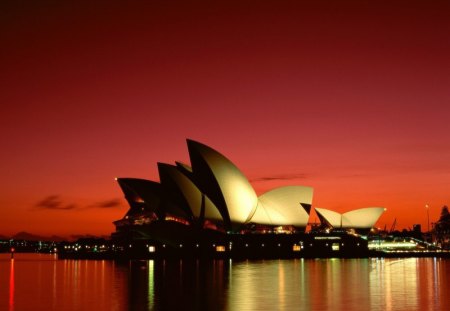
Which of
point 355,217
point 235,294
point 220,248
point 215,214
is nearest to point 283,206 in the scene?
point 220,248

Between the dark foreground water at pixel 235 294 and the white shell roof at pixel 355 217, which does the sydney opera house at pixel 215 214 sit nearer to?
the white shell roof at pixel 355 217

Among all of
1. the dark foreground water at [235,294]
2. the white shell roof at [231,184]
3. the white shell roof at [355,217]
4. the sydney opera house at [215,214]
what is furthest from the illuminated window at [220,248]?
the dark foreground water at [235,294]

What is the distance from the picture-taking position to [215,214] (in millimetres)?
77938

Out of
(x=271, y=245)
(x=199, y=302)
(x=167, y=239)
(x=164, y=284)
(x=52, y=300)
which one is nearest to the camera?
(x=199, y=302)

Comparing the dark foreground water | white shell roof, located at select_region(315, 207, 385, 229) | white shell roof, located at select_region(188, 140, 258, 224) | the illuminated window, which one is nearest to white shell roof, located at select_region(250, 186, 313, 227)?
the illuminated window

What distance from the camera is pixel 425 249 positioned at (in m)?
122

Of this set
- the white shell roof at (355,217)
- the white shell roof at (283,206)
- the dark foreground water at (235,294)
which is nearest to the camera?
the dark foreground water at (235,294)

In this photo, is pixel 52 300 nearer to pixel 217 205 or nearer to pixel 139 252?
pixel 217 205

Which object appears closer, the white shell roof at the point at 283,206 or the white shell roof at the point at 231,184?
the white shell roof at the point at 231,184

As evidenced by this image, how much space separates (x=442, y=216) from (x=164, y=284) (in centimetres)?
13382

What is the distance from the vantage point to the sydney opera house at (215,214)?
236 feet

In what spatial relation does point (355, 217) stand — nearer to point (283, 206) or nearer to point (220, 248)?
point (283, 206)

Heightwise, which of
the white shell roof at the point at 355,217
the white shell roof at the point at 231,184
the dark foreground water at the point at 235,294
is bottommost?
the dark foreground water at the point at 235,294

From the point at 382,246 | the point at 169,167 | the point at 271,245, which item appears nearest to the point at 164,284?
the point at 169,167
